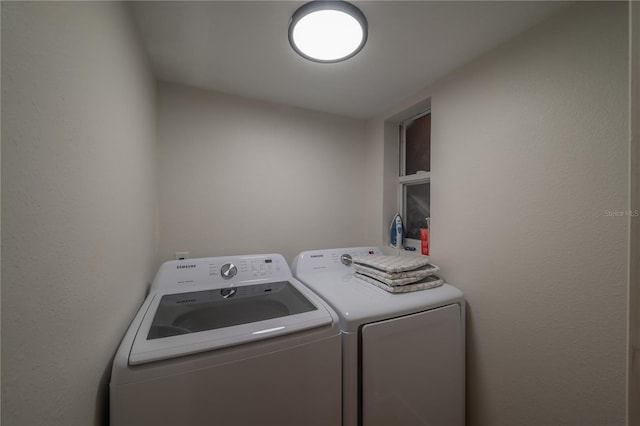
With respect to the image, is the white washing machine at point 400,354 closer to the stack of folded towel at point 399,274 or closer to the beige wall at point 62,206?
the stack of folded towel at point 399,274

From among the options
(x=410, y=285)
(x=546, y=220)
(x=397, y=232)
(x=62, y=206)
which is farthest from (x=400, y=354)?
(x=62, y=206)

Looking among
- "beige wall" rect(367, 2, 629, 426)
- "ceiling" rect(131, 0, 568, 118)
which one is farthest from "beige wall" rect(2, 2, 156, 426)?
"beige wall" rect(367, 2, 629, 426)

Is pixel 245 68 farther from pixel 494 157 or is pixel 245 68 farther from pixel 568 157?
pixel 568 157

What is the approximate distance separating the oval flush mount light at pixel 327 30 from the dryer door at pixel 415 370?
1.32 metres

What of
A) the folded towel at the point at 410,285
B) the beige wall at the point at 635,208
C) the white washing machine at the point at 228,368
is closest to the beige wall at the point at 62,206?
the white washing machine at the point at 228,368

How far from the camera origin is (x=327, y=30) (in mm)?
1033

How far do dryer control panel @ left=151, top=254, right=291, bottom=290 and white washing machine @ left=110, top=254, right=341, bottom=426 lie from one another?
0.15 metres

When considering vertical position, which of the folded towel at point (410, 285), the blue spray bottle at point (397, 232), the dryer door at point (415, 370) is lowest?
the dryer door at point (415, 370)

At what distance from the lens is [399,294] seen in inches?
46.2

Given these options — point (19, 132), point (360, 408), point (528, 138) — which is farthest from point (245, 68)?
point (360, 408)

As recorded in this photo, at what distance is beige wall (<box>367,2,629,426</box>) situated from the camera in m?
0.80

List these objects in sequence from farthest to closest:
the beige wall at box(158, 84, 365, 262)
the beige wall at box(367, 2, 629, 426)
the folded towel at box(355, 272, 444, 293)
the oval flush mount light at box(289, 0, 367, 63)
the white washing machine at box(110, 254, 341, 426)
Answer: the beige wall at box(158, 84, 365, 262), the folded towel at box(355, 272, 444, 293), the oval flush mount light at box(289, 0, 367, 63), the beige wall at box(367, 2, 629, 426), the white washing machine at box(110, 254, 341, 426)

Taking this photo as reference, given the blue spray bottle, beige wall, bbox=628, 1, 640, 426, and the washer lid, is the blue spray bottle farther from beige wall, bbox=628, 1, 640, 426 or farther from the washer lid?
beige wall, bbox=628, 1, 640, 426

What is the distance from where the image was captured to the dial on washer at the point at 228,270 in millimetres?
1351
